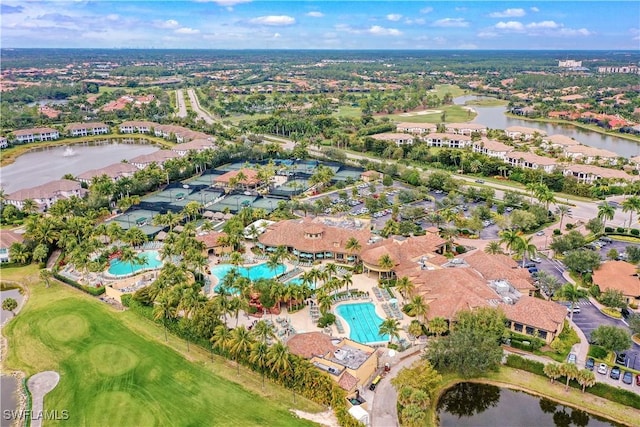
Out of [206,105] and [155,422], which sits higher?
[206,105]

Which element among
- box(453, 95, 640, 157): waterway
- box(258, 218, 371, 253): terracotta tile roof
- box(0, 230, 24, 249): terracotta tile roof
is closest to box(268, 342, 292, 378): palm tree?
box(258, 218, 371, 253): terracotta tile roof

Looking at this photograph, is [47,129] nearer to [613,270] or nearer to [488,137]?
[488,137]

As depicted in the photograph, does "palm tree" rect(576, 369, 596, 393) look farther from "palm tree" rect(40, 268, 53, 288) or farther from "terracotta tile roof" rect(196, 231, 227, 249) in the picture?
"palm tree" rect(40, 268, 53, 288)

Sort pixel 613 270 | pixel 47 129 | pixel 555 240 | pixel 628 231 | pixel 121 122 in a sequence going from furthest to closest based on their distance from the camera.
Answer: pixel 121 122
pixel 47 129
pixel 628 231
pixel 555 240
pixel 613 270

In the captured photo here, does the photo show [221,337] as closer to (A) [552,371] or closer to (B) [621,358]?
(A) [552,371]

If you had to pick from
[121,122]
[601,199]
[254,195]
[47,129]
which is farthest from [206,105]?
[601,199]

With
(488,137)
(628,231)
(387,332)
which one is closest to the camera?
(387,332)

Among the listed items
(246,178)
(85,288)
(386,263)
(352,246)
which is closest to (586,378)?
(386,263)
